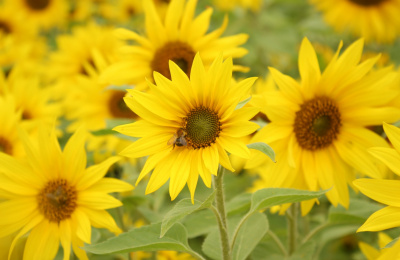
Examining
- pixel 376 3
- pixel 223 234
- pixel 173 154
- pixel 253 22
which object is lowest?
pixel 223 234

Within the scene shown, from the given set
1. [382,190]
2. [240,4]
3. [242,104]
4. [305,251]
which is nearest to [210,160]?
[242,104]

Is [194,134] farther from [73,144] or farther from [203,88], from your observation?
[73,144]

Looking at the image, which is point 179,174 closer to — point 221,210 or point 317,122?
point 221,210

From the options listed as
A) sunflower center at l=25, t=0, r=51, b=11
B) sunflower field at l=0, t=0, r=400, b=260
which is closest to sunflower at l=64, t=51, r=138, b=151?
sunflower field at l=0, t=0, r=400, b=260

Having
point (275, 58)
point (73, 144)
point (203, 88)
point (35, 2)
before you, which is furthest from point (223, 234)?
point (35, 2)

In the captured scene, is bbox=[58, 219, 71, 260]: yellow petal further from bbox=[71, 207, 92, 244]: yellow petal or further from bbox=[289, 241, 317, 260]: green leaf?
bbox=[289, 241, 317, 260]: green leaf

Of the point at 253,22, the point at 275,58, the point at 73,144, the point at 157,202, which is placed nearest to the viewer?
the point at 73,144

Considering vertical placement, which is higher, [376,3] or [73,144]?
[376,3]
